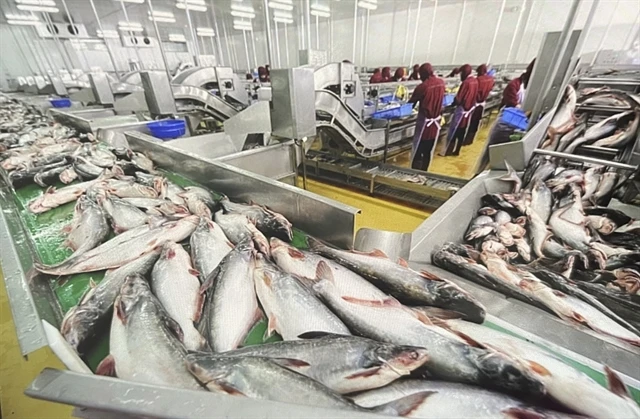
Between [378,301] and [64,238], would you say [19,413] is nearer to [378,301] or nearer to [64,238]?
[64,238]

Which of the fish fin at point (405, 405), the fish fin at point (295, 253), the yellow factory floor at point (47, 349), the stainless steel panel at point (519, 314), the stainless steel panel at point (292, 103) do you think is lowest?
the yellow factory floor at point (47, 349)

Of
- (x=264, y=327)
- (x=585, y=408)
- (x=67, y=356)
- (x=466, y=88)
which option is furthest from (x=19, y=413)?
(x=466, y=88)

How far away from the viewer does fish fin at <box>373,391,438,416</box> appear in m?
0.60

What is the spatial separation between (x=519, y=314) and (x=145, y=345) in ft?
4.20

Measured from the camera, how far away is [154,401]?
0.48 meters

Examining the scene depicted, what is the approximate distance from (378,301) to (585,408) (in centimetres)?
54

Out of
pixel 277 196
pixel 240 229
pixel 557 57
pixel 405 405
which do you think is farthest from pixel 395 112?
pixel 405 405

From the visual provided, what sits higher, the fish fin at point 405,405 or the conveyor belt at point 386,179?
the fish fin at point 405,405

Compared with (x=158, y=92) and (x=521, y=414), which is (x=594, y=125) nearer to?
(x=521, y=414)

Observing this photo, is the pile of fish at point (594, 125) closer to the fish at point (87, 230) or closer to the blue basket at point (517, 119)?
the blue basket at point (517, 119)

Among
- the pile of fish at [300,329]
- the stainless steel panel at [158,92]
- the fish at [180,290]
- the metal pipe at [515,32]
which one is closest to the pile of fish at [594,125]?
the pile of fish at [300,329]

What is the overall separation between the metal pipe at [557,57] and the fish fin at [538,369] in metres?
2.67

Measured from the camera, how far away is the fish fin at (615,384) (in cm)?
65

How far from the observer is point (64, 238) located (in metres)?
1.47
